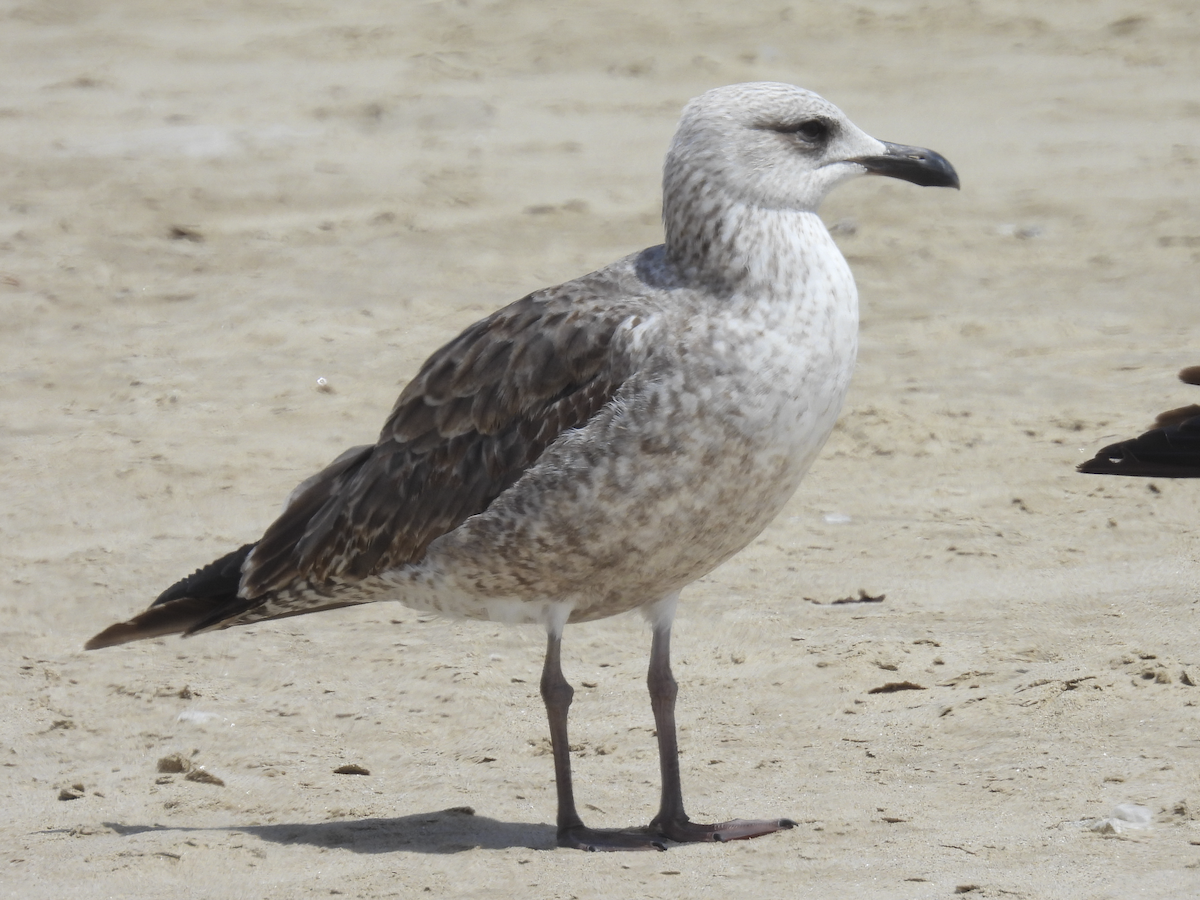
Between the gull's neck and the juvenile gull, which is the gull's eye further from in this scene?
the gull's neck

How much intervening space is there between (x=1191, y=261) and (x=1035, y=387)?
2.13 metres

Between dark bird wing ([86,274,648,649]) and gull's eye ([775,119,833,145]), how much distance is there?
65 centimetres

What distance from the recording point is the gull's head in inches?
184

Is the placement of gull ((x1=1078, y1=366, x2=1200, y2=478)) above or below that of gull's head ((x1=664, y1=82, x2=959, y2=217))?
below

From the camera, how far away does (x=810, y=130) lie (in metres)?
4.77

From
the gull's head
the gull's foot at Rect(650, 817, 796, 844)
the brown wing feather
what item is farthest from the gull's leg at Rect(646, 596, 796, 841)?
the gull's head

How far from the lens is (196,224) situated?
33.9 ft

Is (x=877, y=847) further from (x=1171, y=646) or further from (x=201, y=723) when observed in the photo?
(x=201, y=723)

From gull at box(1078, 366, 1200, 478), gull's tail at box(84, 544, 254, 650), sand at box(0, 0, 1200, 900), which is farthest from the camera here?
gull at box(1078, 366, 1200, 478)

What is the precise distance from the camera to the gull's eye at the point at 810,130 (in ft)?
15.5

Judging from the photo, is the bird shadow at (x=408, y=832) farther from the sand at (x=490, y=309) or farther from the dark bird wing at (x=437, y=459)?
the dark bird wing at (x=437, y=459)

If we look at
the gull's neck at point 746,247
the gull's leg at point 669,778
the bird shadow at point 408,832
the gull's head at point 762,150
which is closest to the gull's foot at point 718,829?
the gull's leg at point 669,778

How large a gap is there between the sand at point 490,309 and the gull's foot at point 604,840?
3.9 inches

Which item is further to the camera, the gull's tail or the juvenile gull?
the gull's tail
